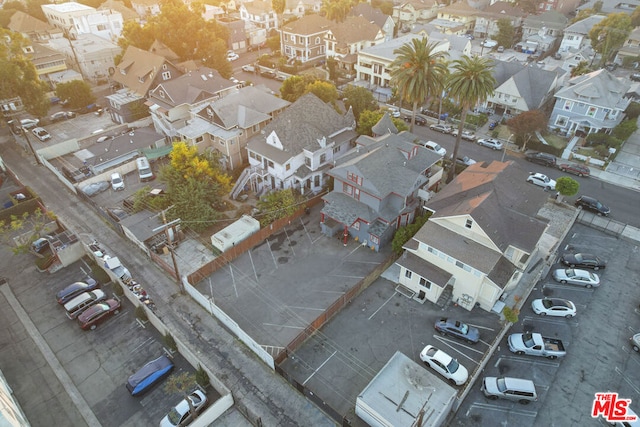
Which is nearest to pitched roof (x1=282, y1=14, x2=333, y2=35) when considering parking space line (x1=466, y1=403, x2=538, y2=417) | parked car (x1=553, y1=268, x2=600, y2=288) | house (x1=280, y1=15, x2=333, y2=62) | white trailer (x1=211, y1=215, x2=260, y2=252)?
house (x1=280, y1=15, x2=333, y2=62)

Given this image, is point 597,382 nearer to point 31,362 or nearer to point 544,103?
point 31,362

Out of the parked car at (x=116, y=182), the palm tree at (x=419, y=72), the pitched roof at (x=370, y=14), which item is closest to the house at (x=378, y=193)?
the palm tree at (x=419, y=72)

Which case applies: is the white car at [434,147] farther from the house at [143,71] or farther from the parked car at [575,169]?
the house at [143,71]

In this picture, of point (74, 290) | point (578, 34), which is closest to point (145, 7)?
point (74, 290)

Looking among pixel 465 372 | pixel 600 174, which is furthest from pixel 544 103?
pixel 465 372

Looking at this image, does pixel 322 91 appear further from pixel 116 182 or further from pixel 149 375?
pixel 149 375

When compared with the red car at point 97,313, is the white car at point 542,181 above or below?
above
